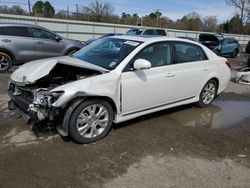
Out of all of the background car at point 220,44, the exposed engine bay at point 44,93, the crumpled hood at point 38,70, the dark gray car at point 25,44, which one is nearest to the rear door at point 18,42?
the dark gray car at point 25,44

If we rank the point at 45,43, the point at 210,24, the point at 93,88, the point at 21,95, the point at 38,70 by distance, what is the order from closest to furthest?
the point at 93,88 → the point at 38,70 → the point at 21,95 → the point at 45,43 → the point at 210,24

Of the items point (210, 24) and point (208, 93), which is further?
point (210, 24)

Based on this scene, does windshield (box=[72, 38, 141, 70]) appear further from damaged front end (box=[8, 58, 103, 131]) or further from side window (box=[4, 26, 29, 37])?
side window (box=[4, 26, 29, 37])

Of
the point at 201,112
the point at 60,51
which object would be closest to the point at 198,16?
the point at 60,51

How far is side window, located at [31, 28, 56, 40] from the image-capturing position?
34.7 ft

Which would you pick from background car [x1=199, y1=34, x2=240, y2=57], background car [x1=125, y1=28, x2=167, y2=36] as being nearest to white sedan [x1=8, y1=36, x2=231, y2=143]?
background car [x1=125, y1=28, x2=167, y2=36]

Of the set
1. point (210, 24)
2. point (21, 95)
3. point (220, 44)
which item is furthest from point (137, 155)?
point (210, 24)

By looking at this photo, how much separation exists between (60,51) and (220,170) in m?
8.73

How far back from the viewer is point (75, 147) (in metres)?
4.20

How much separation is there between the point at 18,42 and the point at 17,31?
1.43ft

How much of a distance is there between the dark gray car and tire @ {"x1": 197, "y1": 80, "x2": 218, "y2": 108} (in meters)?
6.59

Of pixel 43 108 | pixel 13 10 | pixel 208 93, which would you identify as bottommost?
pixel 208 93

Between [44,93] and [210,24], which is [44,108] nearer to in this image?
[44,93]

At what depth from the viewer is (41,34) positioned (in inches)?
423
